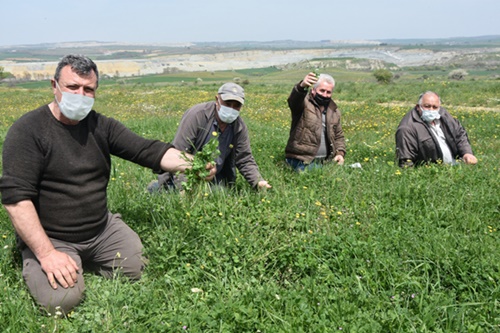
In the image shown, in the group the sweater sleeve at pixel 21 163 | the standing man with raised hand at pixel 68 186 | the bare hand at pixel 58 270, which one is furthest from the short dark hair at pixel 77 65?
the bare hand at pixel 58 270

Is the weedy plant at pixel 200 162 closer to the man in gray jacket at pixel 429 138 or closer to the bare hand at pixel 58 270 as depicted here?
the bare hand at pixel 58 270

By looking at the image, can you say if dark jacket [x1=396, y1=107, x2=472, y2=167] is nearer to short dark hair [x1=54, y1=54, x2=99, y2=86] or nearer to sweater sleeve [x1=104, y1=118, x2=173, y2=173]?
sweater sleeve [x1=104, y1=118, x2=173, y2=173]

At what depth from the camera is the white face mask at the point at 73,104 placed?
10.6 ft

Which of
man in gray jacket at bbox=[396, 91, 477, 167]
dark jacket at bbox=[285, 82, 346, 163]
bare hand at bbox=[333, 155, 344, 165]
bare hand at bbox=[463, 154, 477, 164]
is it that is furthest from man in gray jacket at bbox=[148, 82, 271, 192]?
bare hand at bbox=[463, 154, 477, 164]

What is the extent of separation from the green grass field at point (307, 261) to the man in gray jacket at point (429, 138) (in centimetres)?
102

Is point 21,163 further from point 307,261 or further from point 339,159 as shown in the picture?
point 339,159

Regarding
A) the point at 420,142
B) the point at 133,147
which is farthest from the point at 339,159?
the point at 133,147

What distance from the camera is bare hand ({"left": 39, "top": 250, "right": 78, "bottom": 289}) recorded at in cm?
311

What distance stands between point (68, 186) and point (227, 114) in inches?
76.9

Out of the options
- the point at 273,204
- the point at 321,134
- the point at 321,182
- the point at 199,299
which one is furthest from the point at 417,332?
the point at 321,134

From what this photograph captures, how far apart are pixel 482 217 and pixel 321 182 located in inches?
66.3

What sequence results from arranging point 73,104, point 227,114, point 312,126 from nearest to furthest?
point 73,104 → point 227,114 → point 312,126

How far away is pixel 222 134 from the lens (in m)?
4.98

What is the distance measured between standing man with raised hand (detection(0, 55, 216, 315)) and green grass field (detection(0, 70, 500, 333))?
157 mm
